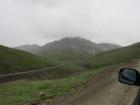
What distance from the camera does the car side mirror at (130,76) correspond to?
194 inches

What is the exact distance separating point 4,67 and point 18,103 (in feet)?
174

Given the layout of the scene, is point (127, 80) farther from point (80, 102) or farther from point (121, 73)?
point (80, 102)

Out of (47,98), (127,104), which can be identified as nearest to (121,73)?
(127,104)

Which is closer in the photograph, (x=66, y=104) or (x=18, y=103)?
(x=66, y=104)

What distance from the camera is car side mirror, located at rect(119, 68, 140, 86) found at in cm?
492

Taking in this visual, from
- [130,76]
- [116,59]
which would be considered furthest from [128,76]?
[116,59]

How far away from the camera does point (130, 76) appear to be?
5039mm

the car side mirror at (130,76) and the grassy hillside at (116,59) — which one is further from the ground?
the car side mirror at (130,76)

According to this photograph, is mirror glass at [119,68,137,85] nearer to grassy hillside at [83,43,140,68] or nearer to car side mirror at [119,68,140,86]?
car side mirror at [119,68,140,86]

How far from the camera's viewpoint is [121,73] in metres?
5.33

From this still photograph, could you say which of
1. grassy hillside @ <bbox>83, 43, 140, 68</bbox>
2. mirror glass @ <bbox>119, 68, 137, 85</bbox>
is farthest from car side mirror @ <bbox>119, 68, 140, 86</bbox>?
grassy hillside @ <bbox>83, 43, 140, 68</bbox>

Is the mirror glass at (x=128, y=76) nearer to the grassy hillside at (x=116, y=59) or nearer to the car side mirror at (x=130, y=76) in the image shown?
the car side mirror at (x=130, y=76)

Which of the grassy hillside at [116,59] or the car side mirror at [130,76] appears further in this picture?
the grassy hillside at [116,59]

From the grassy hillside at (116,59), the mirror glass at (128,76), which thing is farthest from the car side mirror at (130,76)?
the grassy hillside at (116,59)
